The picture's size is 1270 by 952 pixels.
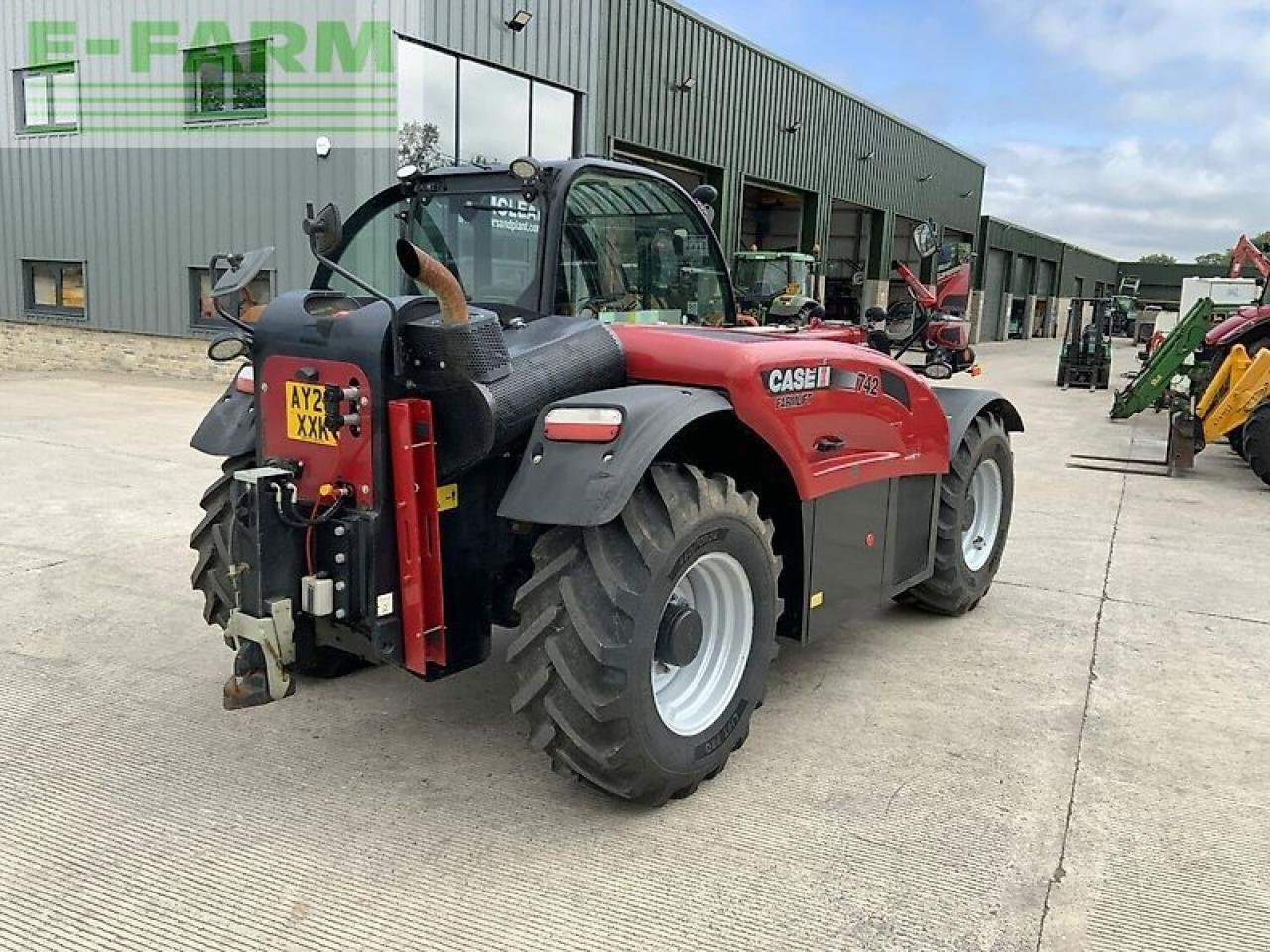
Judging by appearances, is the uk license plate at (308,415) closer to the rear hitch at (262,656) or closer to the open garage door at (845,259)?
the rear hitch at (262,656)

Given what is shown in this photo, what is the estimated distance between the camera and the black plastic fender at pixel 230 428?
146 inches

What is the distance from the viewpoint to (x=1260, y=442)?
362 inches

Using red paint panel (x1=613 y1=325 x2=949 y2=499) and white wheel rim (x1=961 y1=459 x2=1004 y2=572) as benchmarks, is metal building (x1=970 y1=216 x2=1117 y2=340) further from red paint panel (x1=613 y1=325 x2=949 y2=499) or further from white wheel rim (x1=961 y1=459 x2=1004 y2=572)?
red paint panel (x1=613 y1=325 x2=949 y2=499)

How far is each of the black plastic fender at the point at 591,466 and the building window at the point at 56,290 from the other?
15.9 meters

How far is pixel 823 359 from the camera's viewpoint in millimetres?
3730

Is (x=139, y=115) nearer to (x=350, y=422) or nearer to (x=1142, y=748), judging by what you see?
(x=350, y=422)

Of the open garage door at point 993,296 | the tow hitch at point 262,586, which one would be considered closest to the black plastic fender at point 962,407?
the tow hitch at point 262,586

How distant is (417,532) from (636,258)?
4.82ft

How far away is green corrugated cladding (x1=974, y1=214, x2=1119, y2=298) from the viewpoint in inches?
1539

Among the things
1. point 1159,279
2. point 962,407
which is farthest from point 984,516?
point 1159,279

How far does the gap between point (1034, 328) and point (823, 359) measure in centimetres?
4974

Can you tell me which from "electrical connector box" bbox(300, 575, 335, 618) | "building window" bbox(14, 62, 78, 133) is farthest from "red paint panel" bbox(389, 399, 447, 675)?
"building window" bbox(14, 62, 78, 133)

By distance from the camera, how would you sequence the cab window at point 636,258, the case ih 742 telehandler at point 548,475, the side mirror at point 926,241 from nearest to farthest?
1. the case ih 742 telehandler at point 548,475
2. the cab window at point 636,258
3. the side mirror at point 926,241

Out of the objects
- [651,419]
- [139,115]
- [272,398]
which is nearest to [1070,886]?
[651,419]
